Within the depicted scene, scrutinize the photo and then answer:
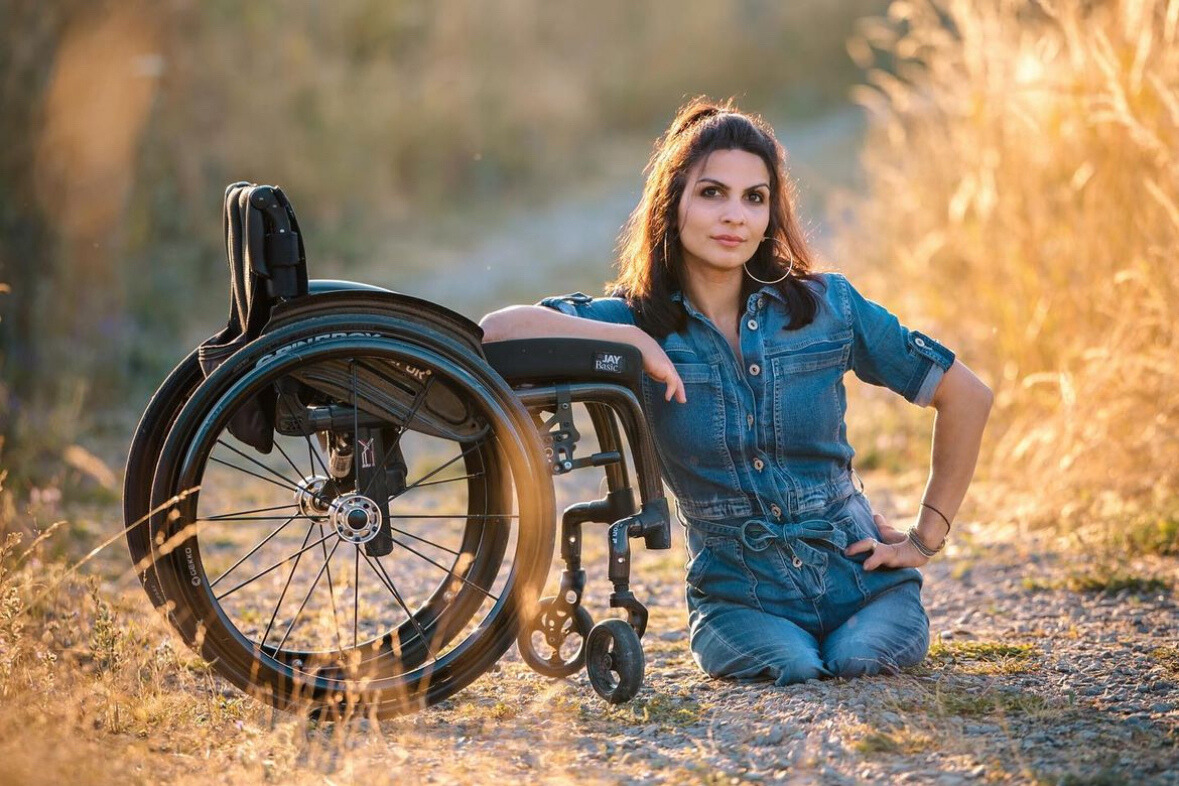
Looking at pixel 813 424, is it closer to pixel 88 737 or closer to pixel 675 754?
pixel 675 754

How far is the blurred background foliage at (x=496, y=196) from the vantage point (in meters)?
5.00

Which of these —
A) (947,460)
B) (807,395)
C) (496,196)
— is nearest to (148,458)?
(807,395)

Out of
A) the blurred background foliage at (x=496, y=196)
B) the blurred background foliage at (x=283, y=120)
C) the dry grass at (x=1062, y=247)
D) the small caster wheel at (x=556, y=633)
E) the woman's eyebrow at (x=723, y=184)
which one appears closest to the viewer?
the small caster wheel at (x=556, y=633)

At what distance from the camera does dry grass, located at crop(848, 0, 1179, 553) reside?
4809 mm

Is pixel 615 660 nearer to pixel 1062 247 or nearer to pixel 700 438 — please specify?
pixel 700 438

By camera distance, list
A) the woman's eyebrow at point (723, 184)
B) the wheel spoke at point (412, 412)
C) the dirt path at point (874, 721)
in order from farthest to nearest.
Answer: the woman's eyebrow at point (723, 184) < the wheel spoke at point (412, 412) < the dirt path at point (874, 721)

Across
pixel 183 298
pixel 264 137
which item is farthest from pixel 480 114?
pixel 183 298

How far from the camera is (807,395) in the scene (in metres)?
Result: 3.37

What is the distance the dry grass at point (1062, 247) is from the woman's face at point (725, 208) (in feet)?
5.84

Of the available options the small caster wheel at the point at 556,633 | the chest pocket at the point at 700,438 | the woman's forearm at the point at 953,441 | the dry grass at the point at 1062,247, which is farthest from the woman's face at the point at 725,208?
the dry grass at the point at 1062,247

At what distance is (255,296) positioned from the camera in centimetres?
300

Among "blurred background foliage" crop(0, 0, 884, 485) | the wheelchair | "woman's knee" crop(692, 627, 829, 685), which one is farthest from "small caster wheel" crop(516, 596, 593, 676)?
"blurred background foliage" crop(0, 0, 884, 485)

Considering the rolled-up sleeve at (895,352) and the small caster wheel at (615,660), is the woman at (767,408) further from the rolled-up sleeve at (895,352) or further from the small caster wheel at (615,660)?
the small caster wheel at (615,660)

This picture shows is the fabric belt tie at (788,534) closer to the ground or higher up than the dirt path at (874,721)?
higher up
